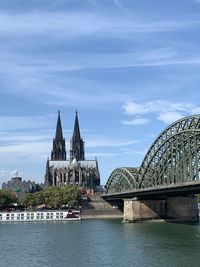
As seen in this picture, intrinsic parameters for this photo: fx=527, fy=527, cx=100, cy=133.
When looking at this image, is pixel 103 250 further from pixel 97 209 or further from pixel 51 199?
pixel 51 199

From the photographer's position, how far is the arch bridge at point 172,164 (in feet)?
297

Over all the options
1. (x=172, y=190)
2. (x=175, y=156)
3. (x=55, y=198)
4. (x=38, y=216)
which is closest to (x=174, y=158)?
(x=175, y=156)

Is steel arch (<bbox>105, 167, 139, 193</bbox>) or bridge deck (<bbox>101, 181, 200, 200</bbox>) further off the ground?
steel arch (<bbox>105, 167, 139, 193</bbox>)

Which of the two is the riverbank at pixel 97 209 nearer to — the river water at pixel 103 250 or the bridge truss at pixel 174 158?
the bridge truss at pixel 174 158

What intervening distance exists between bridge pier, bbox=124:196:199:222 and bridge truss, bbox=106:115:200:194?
495 centimetres

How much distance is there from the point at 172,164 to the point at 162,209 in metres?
18.1

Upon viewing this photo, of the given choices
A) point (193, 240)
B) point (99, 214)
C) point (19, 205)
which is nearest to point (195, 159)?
point (193, 240)

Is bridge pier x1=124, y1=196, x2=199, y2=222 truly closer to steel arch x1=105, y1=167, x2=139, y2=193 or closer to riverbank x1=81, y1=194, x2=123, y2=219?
steel arch x1=105, y1=167, x2=139, y2=193

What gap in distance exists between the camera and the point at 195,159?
91062 mm

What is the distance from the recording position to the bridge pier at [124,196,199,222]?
376 ft

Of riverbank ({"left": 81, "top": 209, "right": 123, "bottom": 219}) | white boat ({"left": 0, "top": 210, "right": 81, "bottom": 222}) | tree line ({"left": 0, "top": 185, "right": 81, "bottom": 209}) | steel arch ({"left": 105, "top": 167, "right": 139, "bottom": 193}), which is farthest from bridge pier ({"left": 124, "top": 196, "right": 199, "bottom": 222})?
tree line ({"left": 0, "top": 185, "right": 81, "bottom": 209})

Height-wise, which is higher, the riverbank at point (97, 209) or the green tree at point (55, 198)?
the green tree at point (55, 198)

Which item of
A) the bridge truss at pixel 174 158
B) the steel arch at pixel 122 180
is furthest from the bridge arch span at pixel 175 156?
the steel arch at pixel 122 180

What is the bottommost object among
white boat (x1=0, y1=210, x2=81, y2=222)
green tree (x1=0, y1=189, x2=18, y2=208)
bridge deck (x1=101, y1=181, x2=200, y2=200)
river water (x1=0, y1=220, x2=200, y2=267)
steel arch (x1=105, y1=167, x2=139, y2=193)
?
river water (x1=0, y1=220, x2=200, y2=267)
